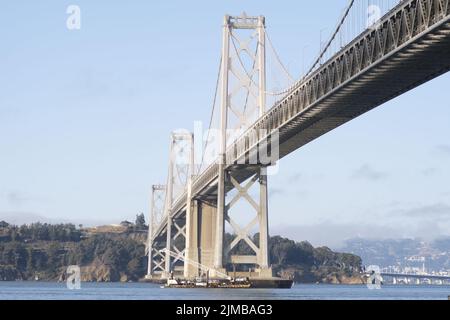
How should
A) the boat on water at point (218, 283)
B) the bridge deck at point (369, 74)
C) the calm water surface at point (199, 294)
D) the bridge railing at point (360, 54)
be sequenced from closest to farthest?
the bridge railing at point (360, 54), the bridge deck at point (369, 74), the calm water surface at point (199, 294), the boat on water at point (218, 283)

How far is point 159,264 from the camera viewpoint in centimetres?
11775

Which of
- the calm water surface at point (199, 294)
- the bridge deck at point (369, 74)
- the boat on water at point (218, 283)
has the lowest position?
the calm water surface at point (199, 294)

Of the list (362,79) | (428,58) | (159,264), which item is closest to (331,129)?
(362,79)

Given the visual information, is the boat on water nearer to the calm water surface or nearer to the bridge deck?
the calm water surface

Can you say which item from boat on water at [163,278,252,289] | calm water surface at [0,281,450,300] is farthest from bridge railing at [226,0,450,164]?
boat on water at [163,278,252,289]

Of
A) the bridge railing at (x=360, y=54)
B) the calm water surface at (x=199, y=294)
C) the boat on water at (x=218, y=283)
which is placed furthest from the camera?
the boat on water at (x=218, y=283)

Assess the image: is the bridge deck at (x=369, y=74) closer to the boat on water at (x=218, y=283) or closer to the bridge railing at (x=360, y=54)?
the bridge railing at (x=360, y=54)

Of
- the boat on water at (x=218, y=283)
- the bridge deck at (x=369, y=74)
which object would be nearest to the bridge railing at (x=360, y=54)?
the bridge deck at (x=369, y=74)

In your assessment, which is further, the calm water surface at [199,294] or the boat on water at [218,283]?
the boat on water at [218,283]

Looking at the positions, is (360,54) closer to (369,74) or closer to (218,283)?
(369,74)

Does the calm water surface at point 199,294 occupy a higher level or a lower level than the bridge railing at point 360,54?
lower
